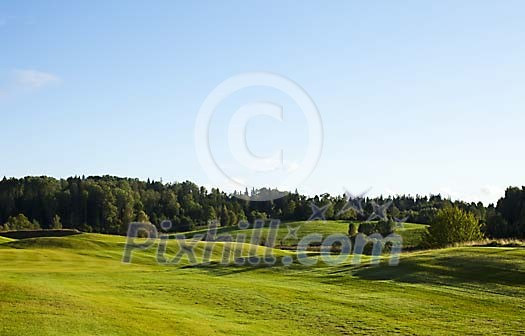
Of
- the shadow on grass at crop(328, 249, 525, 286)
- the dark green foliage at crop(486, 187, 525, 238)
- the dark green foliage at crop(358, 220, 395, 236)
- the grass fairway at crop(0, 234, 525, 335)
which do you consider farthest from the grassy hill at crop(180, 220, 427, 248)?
the grass fairway at crop(0, 234, 525, 335)

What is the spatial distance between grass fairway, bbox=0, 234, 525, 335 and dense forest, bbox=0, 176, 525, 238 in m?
81.2

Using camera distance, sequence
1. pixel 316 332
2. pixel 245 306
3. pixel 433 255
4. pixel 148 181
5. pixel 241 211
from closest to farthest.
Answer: pixel 316 332
pixel 245 306
pixel 433 255
pixel 241 211
pixel 148 181

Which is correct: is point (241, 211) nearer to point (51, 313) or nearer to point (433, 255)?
point (433, 255)

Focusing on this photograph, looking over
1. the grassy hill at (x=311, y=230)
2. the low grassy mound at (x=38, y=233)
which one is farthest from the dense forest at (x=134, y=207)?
the low grassy mound at (x=38, y=233)

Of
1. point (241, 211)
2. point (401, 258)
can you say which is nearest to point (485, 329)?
point (401, 258)

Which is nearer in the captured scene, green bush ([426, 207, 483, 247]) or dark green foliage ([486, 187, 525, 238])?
green bush ([426, 207, 483, 247])

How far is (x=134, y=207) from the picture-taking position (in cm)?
14388

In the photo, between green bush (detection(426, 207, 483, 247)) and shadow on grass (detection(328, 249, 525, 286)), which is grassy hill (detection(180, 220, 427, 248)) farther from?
shadow on grass (detection(328, 249, 525, 286))

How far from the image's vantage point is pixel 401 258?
37.9m

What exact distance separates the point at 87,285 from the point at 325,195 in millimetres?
170749

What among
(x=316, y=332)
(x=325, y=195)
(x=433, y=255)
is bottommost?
(x=316, y=332)

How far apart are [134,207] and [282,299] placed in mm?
121803

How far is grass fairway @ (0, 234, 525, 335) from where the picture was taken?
62.6 ft

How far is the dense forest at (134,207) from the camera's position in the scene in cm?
12850
